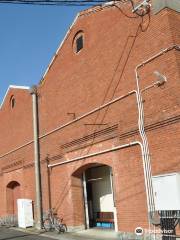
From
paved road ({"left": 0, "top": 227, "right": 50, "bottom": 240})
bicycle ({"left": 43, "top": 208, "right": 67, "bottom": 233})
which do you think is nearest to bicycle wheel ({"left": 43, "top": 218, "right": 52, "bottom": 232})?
bicycle ({"left": 43, "top": 208, "right": 67, "bottom": 233})

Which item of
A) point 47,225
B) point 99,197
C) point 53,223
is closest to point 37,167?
point 47,225

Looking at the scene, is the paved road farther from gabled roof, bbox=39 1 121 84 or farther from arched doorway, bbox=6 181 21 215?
gabled roof, bbox=39 1 121 84

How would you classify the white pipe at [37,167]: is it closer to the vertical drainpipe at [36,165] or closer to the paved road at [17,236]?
the vertical drainpipe at [36,165]

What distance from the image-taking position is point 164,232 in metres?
12.0

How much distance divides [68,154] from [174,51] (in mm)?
7646

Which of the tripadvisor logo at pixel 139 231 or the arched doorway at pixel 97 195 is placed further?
the arched doorway at pixel 97 195

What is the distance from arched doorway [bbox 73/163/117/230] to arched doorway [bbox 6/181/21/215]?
26.5ft

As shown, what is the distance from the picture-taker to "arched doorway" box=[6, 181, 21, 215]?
1011 inches

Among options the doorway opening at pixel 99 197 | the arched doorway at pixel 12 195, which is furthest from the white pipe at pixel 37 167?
the arched doorway at pixel 12 195

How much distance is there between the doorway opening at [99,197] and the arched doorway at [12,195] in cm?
808

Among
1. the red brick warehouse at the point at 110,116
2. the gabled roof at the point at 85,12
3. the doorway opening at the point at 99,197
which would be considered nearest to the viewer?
the red brick warehouse at the point at 110,116

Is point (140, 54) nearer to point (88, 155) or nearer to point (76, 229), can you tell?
point (88, 155)

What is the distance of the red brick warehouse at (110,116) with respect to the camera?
42.5ft

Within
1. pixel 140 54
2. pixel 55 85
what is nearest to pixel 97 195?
pixel 55 85
